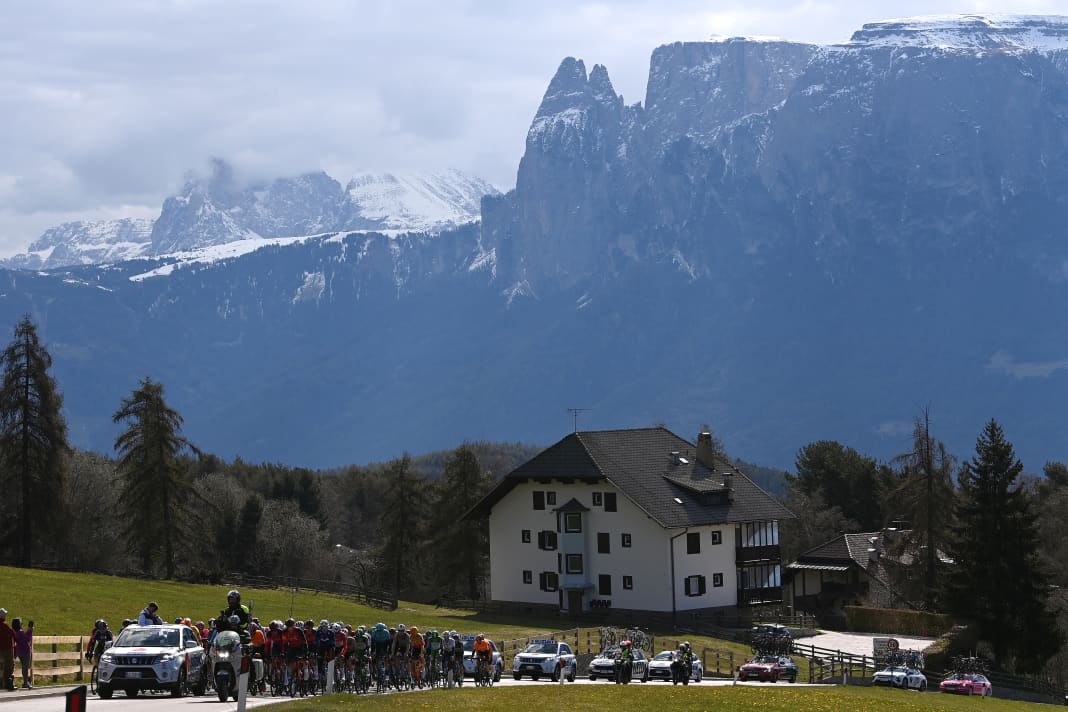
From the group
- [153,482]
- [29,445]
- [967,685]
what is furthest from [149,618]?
[153,482]

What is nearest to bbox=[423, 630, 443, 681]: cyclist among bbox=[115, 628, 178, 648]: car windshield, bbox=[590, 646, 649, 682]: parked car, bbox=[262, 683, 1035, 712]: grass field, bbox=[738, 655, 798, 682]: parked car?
bbox=[262, 683, 1035, 712]: grass field

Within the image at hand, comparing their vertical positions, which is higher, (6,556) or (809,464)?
(809,464)

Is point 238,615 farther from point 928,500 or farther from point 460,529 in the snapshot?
point 460,529

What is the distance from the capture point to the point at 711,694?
42344 mm

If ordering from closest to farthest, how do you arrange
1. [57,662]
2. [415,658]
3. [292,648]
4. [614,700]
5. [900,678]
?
[614,700] < [292,648] < [415,658] < [57,662] < [900,678]

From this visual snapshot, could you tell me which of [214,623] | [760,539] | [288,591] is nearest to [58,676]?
[214,623]

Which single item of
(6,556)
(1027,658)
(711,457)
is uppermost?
(711,457)

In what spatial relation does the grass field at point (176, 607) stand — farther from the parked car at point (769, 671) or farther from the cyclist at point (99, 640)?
the cyclist at point (99, 640)

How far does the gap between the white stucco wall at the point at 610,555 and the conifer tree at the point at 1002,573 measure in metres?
17.9

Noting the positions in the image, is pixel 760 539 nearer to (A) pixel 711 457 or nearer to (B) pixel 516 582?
(A) pixel 711 457

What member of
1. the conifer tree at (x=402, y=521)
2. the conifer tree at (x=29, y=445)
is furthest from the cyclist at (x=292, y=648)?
the conifer tree at (x=402, y=521)

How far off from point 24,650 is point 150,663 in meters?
4.85

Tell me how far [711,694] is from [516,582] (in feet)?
181

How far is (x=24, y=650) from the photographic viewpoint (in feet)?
128
